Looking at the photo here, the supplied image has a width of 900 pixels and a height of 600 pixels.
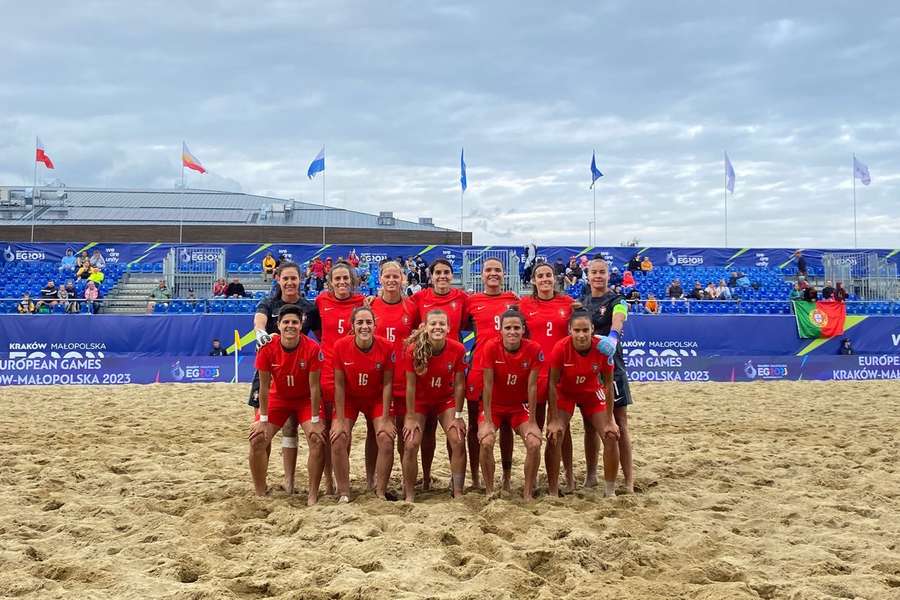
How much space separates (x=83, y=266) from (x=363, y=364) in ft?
55.8

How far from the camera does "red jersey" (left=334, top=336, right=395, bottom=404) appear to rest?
198 inches

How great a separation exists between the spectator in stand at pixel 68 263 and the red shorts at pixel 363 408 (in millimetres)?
17521

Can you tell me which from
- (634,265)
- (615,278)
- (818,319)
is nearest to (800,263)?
(634,265)

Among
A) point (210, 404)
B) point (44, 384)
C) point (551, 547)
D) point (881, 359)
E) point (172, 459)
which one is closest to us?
point (551, 547)

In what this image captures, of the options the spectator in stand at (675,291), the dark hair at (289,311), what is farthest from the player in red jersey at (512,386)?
the spectator in stand at (675,291)

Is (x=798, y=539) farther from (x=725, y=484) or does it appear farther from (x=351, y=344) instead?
(x=351, y=344)

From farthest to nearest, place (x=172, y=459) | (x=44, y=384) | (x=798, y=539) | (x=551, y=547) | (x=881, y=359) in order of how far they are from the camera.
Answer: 1. (x=881, y=359)
2. (x=44, y=384)
3. (x=172, y=459)
4. (x=798, y=539)
5. (x=551, y=547)

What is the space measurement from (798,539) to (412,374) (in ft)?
8.41

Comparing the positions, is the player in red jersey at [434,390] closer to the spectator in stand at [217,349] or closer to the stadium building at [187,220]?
the spectator in stand at [217,349]

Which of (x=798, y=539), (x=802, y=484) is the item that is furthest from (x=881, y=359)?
(x=798, y=539)

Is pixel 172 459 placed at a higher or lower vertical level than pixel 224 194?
lower

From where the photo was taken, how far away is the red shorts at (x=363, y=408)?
5.13 meters

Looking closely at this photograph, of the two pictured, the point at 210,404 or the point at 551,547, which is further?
the point at 210,404

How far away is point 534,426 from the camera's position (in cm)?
506
